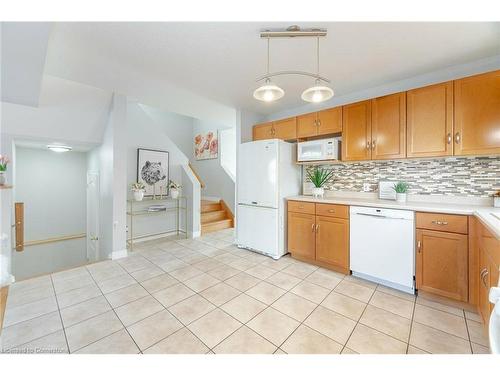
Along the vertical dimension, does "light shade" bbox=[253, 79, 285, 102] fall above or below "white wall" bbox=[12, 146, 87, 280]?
above

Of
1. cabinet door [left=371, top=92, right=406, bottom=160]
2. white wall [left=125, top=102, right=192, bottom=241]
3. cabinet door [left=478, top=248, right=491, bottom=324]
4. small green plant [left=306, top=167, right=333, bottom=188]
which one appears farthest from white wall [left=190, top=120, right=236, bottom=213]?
cabinet door [left=478, top=248, right=491, bottom=324]

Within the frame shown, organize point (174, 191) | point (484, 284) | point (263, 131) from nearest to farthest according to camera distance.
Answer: point (484, 284)
point (263, 131)
point (174, 191)

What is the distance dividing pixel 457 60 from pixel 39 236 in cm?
740

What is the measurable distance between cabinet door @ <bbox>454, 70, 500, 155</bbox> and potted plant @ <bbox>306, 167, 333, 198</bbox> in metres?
1.46

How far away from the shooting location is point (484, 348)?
1.44 m

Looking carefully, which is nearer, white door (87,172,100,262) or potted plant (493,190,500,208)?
potted plant (493,190,500,208)

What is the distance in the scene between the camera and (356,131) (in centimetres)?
266

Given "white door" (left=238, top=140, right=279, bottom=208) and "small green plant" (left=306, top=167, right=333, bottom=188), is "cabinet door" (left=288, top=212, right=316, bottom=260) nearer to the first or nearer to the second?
"white door" (left=238, top=140, right=279, bottom=208)

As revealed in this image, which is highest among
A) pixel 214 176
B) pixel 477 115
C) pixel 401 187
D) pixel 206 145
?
pixel 206 145

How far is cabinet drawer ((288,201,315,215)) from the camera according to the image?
2842 millimetres

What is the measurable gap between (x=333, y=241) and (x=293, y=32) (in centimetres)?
229

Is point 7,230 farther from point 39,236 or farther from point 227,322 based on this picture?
point 227,322

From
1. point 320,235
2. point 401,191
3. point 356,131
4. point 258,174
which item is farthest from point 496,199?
point 258,174

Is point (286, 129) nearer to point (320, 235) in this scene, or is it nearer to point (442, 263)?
point (320, 235)
